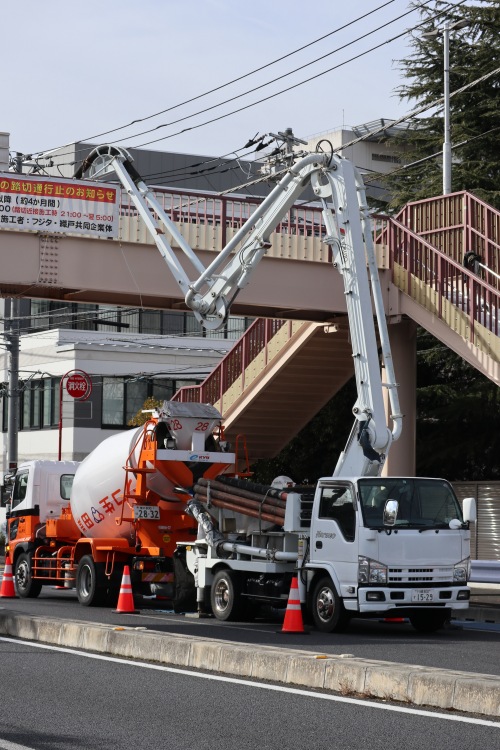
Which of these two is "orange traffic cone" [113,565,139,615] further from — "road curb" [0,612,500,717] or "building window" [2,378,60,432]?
"building window" [2,378,60,432]

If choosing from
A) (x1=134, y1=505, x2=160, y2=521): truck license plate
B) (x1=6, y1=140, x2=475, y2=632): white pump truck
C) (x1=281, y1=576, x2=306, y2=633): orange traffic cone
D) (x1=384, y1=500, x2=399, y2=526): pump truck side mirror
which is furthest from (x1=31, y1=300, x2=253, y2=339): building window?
(x1=281, y1=576, x2=306, y2=633): orange traffic cone

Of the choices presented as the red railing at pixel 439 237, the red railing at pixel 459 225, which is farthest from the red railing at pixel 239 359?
the red railing at pixel 459 225

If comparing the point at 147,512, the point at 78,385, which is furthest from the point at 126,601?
the point at 78,385

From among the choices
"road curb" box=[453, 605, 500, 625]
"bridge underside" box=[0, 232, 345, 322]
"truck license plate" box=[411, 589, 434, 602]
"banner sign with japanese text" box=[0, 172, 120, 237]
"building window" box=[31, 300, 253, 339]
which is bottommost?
"road curb" box=[453, 605, 500, 625]

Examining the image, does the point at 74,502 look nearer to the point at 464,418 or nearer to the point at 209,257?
the point at 209,257

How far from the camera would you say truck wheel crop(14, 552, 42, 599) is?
88.1ft

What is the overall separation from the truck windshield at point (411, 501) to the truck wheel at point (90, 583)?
22.4 feet

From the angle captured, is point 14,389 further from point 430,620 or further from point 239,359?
point 430,620

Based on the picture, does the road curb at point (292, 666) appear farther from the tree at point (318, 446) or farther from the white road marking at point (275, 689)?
the tree at point (318, 446)

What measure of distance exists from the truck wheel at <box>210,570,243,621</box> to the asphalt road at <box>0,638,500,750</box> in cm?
679

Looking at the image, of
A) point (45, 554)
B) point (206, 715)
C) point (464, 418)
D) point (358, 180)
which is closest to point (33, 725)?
point (206, 715)

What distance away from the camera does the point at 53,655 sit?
48.2 ft

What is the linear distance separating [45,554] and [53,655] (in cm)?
1233

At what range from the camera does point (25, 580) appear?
27031mm
